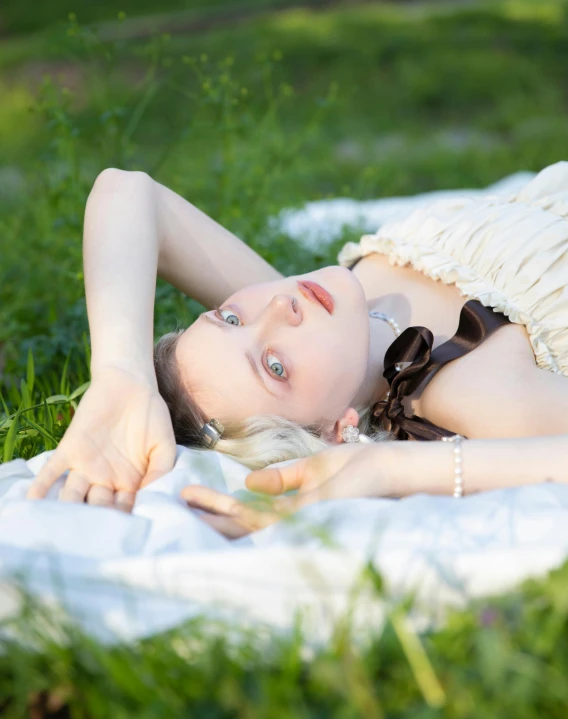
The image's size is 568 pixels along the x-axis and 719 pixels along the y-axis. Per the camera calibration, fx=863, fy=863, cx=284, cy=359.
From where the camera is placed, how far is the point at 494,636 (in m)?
1.31

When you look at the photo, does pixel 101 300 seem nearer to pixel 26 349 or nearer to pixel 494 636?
pixel 26 349

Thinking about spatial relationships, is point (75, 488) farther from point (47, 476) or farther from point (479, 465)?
point (479, 465)

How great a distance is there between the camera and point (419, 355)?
2.42m

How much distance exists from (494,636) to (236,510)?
68 centimetres

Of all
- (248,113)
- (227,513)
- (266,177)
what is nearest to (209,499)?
(227,513)

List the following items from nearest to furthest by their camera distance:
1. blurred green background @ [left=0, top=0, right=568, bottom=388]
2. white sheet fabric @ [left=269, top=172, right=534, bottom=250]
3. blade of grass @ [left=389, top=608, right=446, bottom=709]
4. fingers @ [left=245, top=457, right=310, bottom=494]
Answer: blade of grass @ [left=389, top=608, right=446, bottom=709] < fingers @ [left=245, top=457, right=310, bottom=494] < blurred green background @ [left=0, top=0, right=568, bottom=388] < white sheet fabric @ [left=269, top=172, right=534, bottom=250]

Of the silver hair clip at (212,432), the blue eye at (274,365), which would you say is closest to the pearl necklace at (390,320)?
the blue eye at (274,365)

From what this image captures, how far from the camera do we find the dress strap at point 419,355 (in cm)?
238

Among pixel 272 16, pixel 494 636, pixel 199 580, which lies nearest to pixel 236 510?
pixel 199 580

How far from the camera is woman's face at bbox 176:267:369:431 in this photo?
2246 millimetres

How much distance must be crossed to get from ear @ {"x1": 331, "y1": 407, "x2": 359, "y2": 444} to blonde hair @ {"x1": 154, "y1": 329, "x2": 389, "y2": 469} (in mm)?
37

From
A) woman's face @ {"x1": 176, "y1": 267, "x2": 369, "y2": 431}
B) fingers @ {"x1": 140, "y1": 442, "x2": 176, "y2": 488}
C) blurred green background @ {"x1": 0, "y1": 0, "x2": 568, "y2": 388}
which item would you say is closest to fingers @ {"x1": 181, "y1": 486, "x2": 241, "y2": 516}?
fingers @ {"x1": 140, "y1": 442, "x2": 176, "y2": 488}

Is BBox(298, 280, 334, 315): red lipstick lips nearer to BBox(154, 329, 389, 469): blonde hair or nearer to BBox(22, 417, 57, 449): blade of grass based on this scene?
BBox(154, 329, 389, 469): blonde hair

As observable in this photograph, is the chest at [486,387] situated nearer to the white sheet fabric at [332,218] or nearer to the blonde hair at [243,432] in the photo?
the blonde hair at [243,432]
